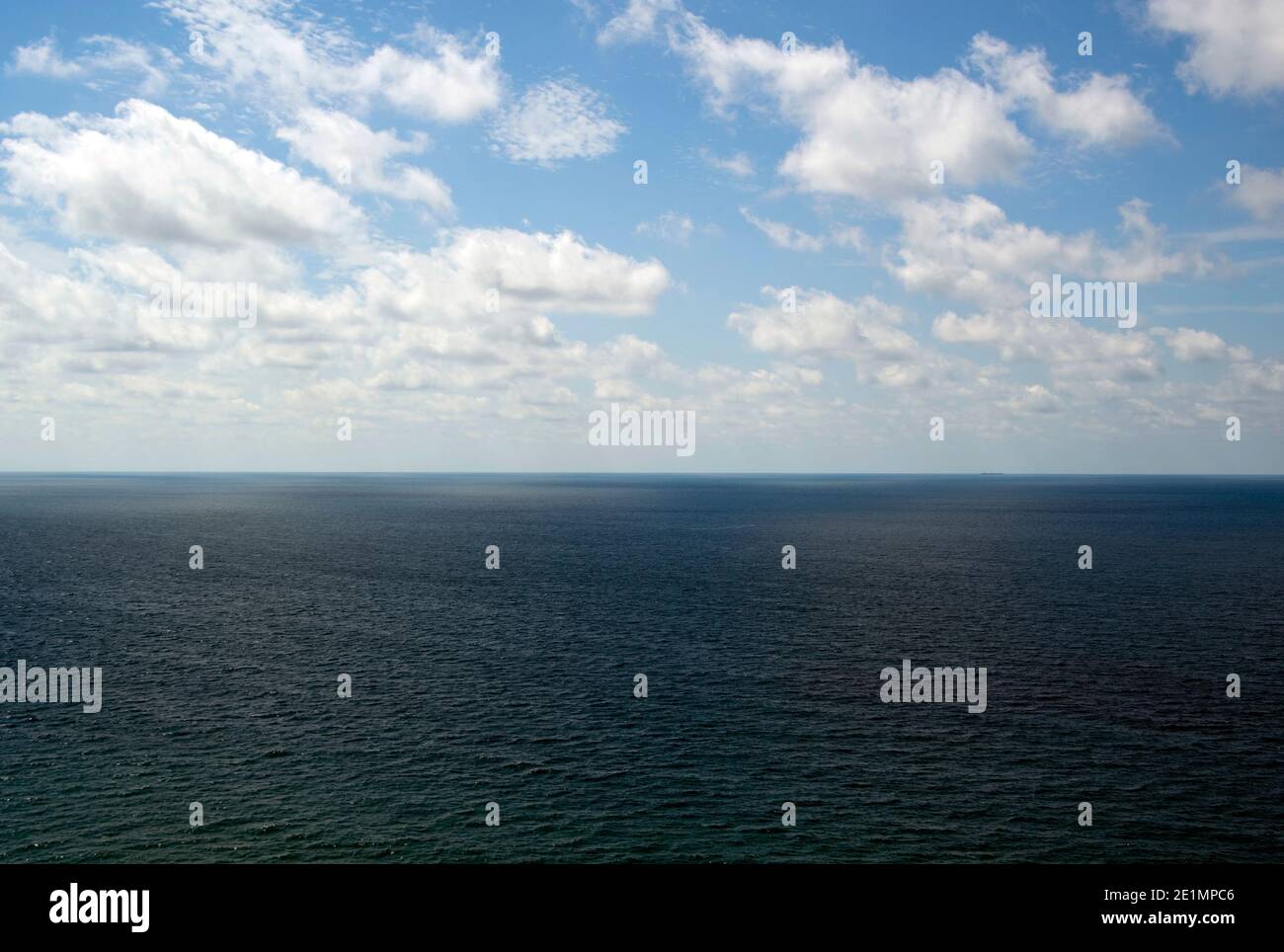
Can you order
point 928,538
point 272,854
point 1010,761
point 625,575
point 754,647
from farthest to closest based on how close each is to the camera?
point 928,538 < point 625,575 < point 754,647 < point 1010,761 < point 272,854

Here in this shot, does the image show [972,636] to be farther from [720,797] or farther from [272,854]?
[272,854]

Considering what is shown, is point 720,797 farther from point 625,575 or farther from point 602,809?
point 625,575

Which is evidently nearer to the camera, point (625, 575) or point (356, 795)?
point (356, 795)
